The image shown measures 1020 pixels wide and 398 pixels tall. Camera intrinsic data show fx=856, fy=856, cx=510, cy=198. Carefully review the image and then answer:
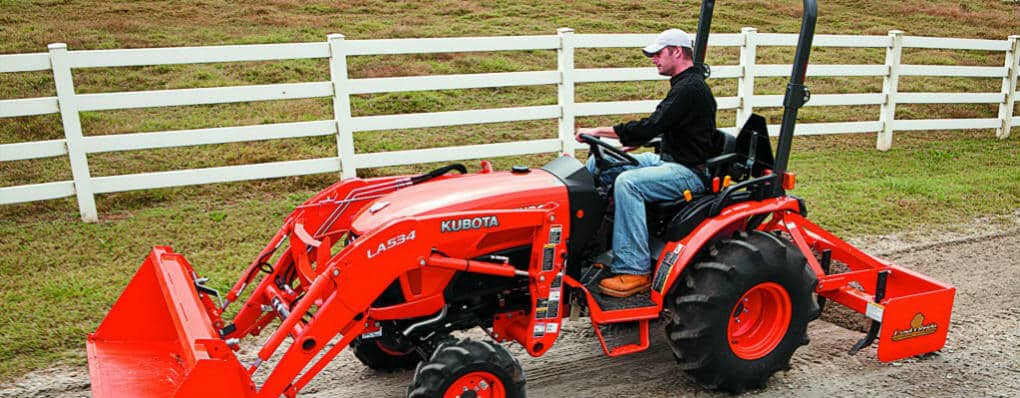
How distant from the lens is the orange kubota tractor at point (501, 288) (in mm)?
3865

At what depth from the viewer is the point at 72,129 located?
25.1 ft

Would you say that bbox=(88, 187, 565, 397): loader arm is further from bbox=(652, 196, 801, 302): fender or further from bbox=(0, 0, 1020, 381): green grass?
bbox=(0, 0, 1020, 381): green grass

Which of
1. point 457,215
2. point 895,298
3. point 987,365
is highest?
point 457,215

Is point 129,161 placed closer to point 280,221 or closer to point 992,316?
point 280,221

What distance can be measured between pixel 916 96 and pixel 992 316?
716 cm

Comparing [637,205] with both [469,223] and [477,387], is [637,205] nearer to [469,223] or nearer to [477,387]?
[469,223]

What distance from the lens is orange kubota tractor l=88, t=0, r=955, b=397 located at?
3865 mm

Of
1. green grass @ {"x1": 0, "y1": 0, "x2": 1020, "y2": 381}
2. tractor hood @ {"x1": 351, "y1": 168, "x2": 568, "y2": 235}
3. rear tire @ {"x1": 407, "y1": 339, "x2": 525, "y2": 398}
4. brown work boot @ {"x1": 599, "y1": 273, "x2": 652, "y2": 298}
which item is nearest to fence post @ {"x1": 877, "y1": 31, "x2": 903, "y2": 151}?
green grass @ {"x1": 0, "y1": 0, "x2": 1020, "y2": 381}

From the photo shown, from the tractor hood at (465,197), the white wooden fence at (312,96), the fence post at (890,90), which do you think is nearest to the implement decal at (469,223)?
the tractor hood at (465,197)

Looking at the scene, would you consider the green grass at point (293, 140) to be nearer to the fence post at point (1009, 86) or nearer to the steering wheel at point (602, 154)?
the fence post at point (1009, 86)

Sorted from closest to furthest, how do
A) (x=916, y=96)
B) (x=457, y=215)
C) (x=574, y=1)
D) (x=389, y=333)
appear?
(x=457, y=215)
(x=389, y=333)
(x=916, y=96)
(x=574, y=1)

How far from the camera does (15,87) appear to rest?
1141 cm

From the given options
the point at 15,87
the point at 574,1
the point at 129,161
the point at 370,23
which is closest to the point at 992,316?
the point at 129,161

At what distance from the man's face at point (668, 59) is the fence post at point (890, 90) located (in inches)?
316
